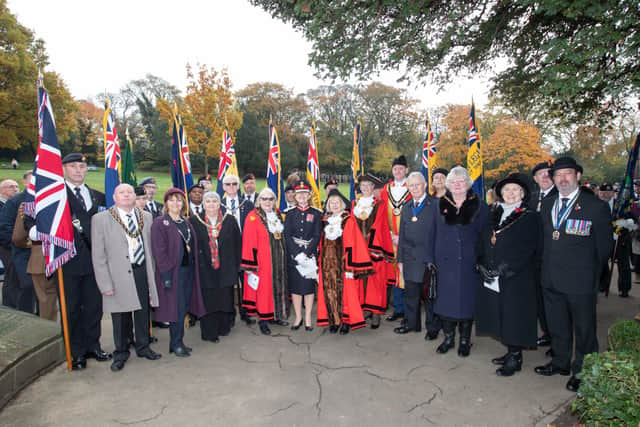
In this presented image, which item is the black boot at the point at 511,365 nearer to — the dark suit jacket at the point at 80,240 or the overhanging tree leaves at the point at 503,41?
the overhanging tree leaves at the point at 503,41

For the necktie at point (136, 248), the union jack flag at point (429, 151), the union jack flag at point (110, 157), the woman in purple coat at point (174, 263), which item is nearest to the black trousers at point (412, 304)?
the woman in purple coat at point (174, 263)

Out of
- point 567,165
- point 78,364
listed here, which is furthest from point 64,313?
point 567,165

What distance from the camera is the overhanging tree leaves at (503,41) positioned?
482cm

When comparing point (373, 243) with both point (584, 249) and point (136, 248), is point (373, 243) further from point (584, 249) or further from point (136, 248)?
point (136, 248)

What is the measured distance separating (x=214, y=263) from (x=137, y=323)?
1.13m

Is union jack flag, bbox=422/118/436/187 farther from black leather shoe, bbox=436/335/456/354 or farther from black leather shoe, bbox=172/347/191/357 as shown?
black leather shoe, bbox=172/347/191/357

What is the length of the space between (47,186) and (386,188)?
15.1 feet

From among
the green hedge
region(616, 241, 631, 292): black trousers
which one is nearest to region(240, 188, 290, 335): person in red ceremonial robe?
the green hedge

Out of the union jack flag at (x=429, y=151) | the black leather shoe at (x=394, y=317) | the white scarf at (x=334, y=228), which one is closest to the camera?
the white scarf at (x=334, y=228)

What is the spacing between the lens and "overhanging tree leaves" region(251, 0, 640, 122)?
4.82 metres

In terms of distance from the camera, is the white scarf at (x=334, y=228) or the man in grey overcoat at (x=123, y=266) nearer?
the man in grey overcoat at (x=123, y=266)

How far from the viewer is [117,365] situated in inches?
168

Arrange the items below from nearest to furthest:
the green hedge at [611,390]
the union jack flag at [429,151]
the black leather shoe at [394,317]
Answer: the green hedge at [611,390]
the black leather shoe at [394,317]
the union jack flag at [429,151]

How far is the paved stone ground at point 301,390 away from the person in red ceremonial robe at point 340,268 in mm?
367
